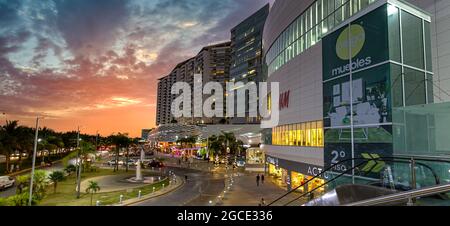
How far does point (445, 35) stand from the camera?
1723 cm

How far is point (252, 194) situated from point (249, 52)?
102 meters

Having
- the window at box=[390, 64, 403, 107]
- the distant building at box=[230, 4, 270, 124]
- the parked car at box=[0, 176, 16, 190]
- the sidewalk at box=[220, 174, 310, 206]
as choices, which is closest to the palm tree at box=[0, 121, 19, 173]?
the parked car at box=[0, 176, 16, 190]

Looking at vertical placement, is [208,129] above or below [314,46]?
below

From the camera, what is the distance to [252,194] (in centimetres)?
3291

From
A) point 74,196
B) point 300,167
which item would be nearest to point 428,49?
point 300,167

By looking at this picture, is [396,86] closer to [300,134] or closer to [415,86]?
[415,86]

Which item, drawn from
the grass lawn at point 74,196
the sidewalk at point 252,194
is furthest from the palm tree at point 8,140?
the sidewalk at point 252,194

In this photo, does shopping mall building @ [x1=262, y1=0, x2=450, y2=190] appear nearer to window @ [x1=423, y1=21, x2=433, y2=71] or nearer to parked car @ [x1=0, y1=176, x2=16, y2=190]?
window @ [x1=423, y1=21, x2=433, y2=71]

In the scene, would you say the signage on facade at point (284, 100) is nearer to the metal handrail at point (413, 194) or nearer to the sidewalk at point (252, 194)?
the sidewalk at point (252, 194)

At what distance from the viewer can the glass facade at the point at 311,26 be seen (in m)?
24.8

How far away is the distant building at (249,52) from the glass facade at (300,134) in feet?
253

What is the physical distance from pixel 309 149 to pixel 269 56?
2373 centimetres
